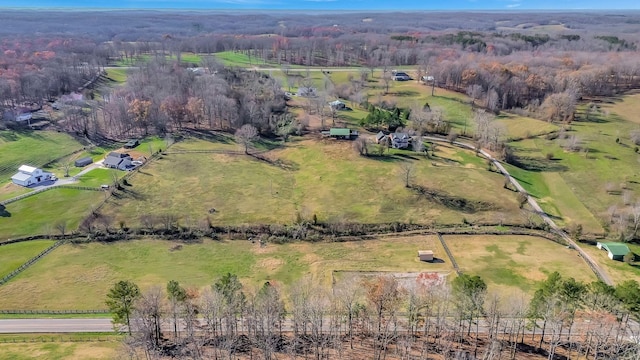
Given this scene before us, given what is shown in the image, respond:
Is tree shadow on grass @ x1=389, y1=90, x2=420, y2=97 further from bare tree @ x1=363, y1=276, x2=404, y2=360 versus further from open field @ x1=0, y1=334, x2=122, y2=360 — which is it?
open field @ x1=0, y1=334, x2=122, y2=360

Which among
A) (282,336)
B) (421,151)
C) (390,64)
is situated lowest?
(282,336)

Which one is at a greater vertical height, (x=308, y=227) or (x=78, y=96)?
(x=78, y=96)

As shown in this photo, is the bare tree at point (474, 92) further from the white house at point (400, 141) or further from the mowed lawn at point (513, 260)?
the mowed lawn at point (513, 260)

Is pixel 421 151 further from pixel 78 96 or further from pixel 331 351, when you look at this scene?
pixel 78 96

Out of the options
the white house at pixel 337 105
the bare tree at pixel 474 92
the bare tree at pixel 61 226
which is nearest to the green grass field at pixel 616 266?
the bare tree at pixel 61 226

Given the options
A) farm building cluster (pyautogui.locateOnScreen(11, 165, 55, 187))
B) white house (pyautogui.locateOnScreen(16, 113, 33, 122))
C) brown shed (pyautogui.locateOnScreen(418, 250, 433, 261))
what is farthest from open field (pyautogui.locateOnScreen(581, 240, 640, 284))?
white house (pyautogui.locateOnScreen(16, 113, 33, 122))

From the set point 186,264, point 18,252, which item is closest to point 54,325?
point 186,264

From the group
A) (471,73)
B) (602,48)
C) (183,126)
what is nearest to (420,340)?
(183,126)

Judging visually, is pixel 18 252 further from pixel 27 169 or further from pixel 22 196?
pixel 27 169
